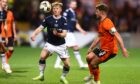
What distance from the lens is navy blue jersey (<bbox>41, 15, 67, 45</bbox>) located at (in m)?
15.1

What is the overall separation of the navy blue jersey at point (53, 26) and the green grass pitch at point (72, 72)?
1.19 meters

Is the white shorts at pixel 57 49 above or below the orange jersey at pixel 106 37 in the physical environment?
below

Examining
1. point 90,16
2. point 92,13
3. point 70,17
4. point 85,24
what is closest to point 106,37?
point 70,17

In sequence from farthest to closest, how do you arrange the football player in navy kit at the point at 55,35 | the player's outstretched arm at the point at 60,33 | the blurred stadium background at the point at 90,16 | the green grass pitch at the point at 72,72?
the blurred stadium background at the point at 90,16 → the green grass pitch at the point at 72,72 → the football player in navy kit at the point at 55,35 → the player's outstretched arm at the point at 60,33

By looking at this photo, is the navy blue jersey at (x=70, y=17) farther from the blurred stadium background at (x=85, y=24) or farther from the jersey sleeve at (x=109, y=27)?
the jersey sleeve at (x=109, y=27)

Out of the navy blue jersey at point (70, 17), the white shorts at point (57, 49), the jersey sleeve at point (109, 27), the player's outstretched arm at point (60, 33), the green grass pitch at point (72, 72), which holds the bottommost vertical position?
the green grass pitch at point (72, 72)

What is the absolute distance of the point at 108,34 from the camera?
14.2 m

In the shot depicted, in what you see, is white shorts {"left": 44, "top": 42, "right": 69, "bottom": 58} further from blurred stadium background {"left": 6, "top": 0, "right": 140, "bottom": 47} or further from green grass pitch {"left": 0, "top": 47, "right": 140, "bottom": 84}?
blurred stadium background {"left": 6, "top": 0, "right": 140, "bottom": 47}

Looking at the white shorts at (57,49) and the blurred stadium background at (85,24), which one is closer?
the white shorts at (57,49)

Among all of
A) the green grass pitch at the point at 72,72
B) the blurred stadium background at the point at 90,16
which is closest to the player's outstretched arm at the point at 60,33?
the green grass pitch at the point at 72,72

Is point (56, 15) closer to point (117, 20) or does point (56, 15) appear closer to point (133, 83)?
point (133, 83)

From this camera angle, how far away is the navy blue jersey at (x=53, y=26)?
15117mm

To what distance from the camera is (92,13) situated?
31109 millimetres

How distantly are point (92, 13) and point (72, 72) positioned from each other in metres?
13.2
